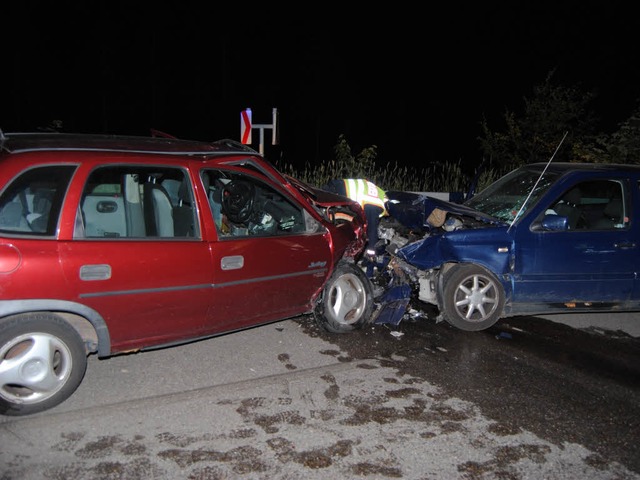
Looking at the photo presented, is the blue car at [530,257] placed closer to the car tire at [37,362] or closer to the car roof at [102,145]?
the car roof at [102,145]

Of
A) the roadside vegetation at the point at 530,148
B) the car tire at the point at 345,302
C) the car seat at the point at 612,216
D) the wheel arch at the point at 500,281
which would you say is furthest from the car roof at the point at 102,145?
the roadside vegetation at the point at 530,148

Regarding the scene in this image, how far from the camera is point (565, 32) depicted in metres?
31.5

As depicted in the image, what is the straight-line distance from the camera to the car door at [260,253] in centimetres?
427

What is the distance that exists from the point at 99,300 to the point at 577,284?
14.9 feet

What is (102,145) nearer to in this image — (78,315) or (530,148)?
(78,315)

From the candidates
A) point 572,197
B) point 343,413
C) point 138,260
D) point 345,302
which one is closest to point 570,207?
point 572,197

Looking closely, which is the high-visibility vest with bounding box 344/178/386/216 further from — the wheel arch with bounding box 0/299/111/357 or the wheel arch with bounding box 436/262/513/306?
the wheel arch with bounding box 0/299/111/357

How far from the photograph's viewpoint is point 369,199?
7055 mm

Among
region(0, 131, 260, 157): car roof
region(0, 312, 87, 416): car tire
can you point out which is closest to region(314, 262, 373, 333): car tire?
region(0, 131, 260, 157): car roof

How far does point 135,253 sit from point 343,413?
1807 mm

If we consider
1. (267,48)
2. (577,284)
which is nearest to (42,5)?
(267,48)

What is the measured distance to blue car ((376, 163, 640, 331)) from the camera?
5.46 meters

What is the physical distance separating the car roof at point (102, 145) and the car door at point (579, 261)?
116 inches

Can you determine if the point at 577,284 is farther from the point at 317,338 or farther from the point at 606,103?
the point at 606,103
